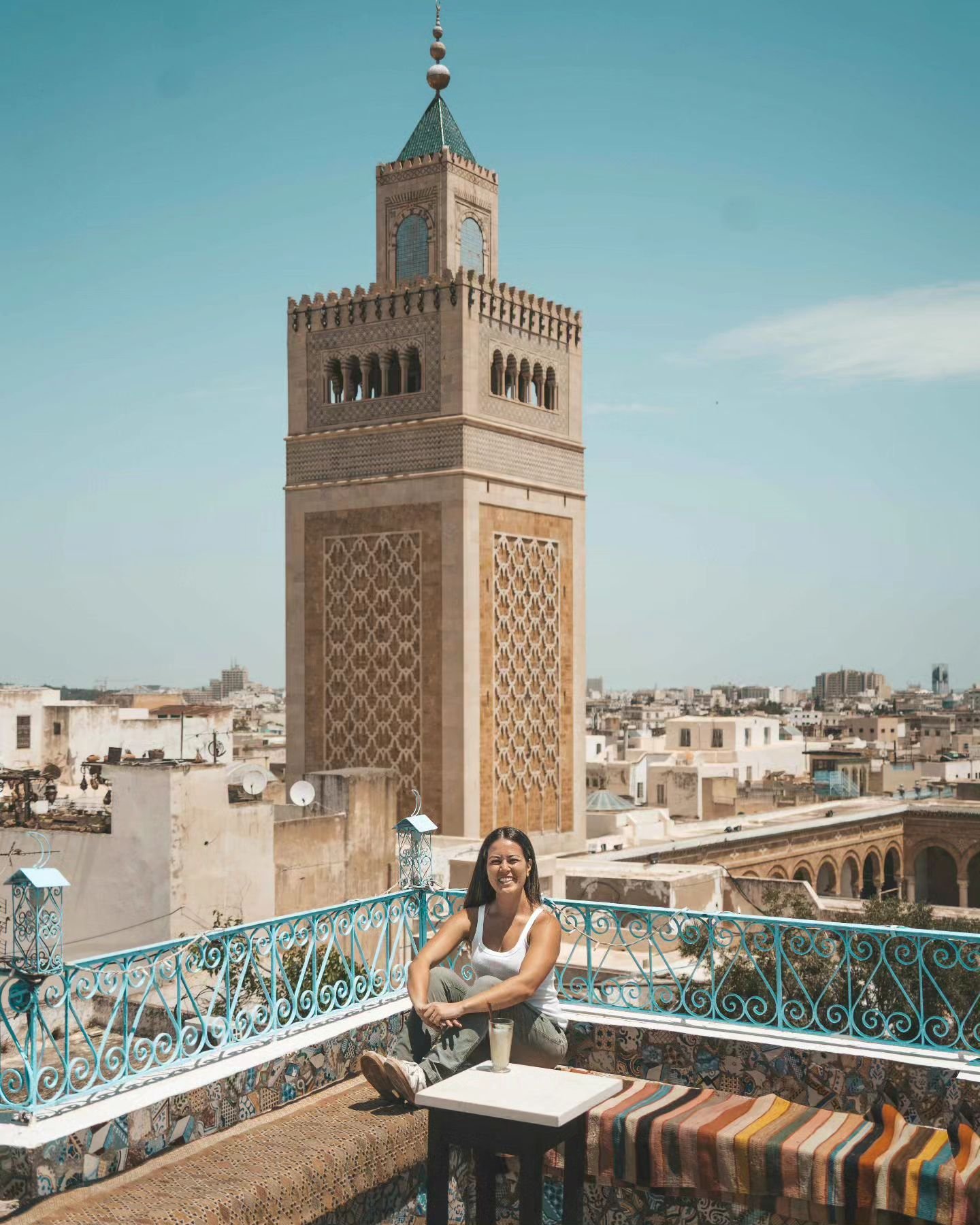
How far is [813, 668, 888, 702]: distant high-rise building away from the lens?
14695 centimetres

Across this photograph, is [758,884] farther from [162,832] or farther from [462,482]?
[162,832]

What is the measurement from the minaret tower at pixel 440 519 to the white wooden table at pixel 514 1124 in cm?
1123

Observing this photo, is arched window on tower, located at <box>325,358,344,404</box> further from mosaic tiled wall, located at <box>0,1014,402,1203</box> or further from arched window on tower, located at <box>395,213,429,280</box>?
mosaic tiled wall, located at <box>0,1014,402,1203</box>

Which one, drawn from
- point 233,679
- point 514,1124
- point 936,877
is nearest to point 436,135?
point 514,1124

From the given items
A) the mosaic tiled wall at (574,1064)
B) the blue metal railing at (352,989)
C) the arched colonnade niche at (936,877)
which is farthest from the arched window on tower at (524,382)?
the arched colonnade niche at (936,877)

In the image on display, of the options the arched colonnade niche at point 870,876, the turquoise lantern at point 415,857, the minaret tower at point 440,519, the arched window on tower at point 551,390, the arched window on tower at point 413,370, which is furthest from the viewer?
the arched colonnade niche at point 870,876

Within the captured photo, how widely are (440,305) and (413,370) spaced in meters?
0.72

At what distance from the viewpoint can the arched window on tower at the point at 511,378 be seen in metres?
16.2

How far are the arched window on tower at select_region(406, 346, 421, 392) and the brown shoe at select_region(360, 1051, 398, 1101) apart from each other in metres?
11.9

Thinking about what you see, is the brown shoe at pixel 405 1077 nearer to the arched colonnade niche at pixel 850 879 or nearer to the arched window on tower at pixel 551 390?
the arched window on tower at pixel 551 390

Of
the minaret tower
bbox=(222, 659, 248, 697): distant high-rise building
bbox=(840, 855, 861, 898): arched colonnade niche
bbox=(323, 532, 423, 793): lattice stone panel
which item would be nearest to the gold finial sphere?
the minaret tower

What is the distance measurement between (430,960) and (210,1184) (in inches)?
33.2

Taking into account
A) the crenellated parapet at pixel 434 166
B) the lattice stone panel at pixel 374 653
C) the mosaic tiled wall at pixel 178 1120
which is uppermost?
the crenellated parapet at pixel 434 166

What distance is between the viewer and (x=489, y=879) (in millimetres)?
4484
